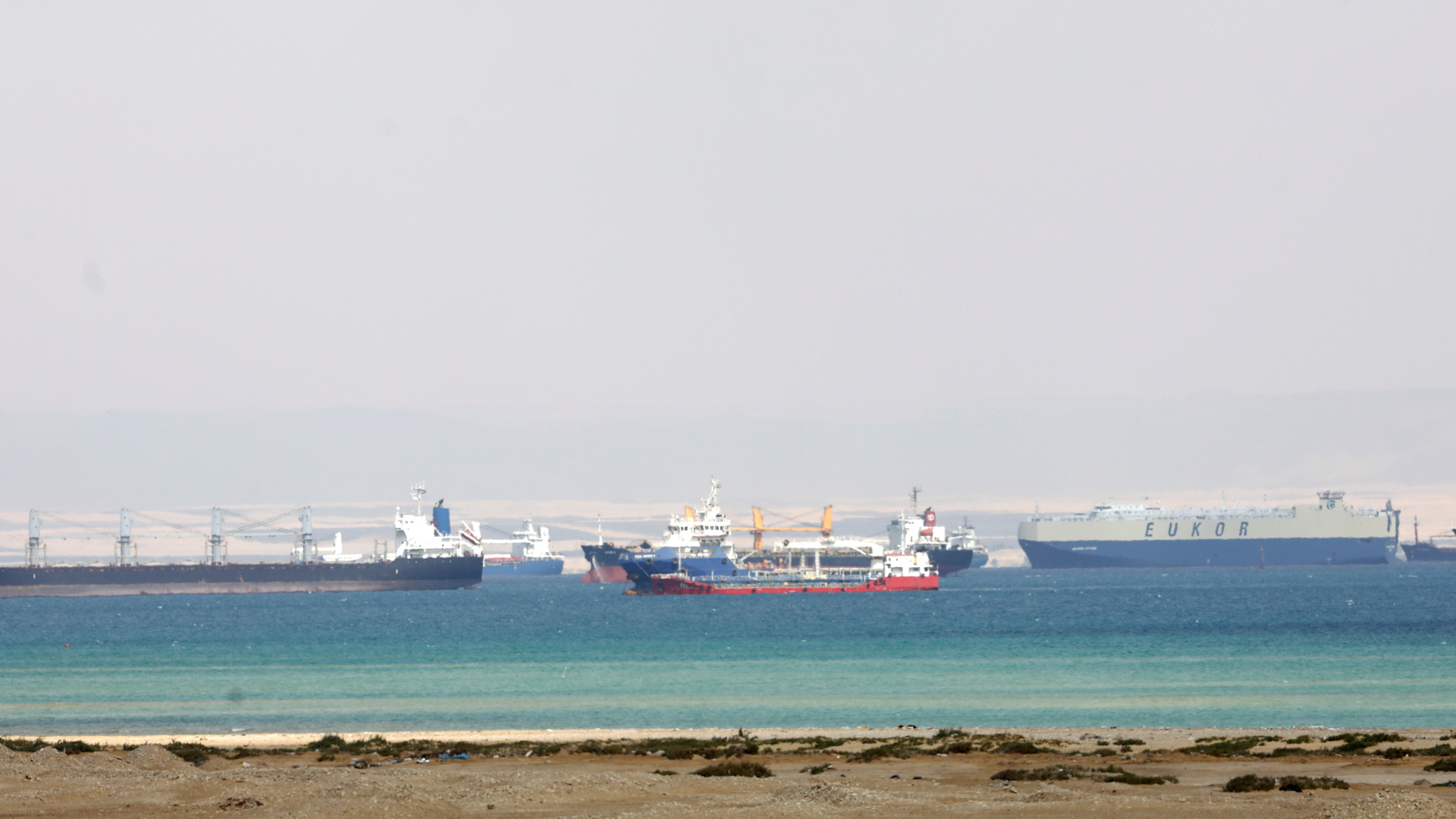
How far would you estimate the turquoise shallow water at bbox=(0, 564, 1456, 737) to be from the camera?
1652 inches

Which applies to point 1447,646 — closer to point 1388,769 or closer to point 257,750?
point 1388,769

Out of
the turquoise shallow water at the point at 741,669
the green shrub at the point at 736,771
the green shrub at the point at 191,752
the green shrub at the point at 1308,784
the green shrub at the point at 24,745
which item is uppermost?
the green shrub at the point at 1308,784

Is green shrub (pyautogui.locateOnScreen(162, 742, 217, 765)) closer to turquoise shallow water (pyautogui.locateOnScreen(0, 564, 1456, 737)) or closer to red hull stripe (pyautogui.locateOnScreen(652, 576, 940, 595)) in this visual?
turquoise shallow water (pyautogui.locateOnScreen(0, 564, 1456, 737))

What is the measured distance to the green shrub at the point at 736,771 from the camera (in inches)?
1014

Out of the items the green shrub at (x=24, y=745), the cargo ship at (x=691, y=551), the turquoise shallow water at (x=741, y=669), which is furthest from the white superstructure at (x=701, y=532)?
the green shrub at (x=24, y=745)

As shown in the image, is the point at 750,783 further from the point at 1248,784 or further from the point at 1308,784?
the point at 1308,784

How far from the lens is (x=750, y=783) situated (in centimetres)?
2467

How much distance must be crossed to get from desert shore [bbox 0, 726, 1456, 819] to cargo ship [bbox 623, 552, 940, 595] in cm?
11802

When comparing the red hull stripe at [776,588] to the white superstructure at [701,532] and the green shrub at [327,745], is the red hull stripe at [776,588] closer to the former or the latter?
the white superstructure at [701,532]

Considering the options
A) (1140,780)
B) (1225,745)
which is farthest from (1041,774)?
(1225,745)

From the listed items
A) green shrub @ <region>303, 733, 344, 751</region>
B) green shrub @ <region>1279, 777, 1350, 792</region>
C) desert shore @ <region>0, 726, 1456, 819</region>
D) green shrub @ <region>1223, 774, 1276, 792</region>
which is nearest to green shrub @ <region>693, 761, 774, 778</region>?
desert shore @ <region>0, 726, 1456, 819</region>

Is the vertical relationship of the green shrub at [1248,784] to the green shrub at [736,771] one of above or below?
above

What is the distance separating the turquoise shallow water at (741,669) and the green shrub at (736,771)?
12.8 metres

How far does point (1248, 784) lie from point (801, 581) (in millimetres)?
134505
